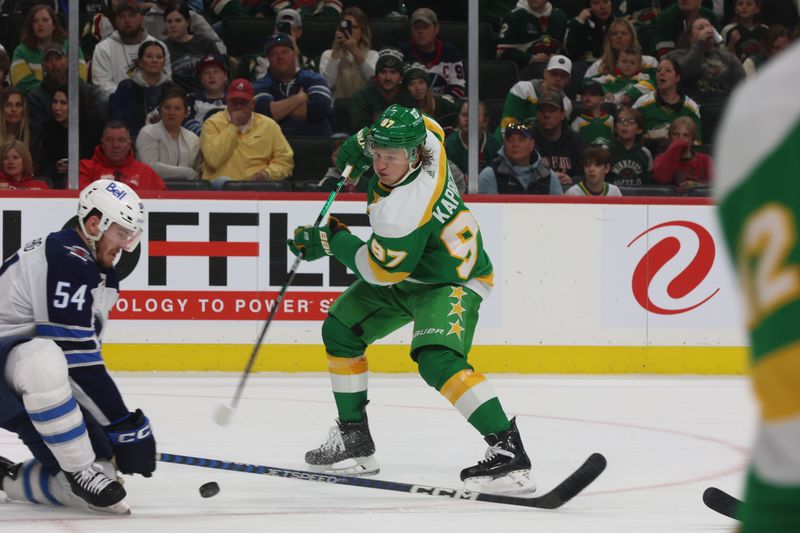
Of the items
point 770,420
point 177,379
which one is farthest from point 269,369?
point 770,420

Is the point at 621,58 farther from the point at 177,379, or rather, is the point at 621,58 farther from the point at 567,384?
the point at 177,379

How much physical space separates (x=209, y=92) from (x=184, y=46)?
1.90 ft

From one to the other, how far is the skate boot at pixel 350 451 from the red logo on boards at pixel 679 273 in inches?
111

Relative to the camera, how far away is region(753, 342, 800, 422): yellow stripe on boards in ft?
2.74

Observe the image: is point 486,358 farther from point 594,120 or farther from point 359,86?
point 359,86

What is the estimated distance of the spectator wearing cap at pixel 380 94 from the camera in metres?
7.36

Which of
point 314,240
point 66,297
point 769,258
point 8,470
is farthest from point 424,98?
point 769,258

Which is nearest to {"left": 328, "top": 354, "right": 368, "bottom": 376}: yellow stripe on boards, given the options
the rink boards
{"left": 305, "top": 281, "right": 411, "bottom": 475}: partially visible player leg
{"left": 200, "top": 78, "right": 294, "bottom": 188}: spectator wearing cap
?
{"left": 305, "top": 281, "right": 411, "bottom": 475}: partially visible player leg

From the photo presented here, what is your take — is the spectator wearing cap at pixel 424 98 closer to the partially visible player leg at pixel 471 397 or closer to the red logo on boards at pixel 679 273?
the red logo on boards at pixel 679 273

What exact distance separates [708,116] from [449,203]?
14.9ft

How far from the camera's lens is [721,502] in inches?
128

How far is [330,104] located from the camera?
754cm

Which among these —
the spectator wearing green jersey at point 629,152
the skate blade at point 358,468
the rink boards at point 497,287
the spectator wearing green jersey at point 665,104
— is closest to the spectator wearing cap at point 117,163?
the rink boards at point 497,287

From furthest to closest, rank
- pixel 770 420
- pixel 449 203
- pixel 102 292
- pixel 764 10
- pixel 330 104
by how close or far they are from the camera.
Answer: pixel 764 10 < pixel 330 104 < pixel 449 203 < pixel 102 292 < pixel 770 420
